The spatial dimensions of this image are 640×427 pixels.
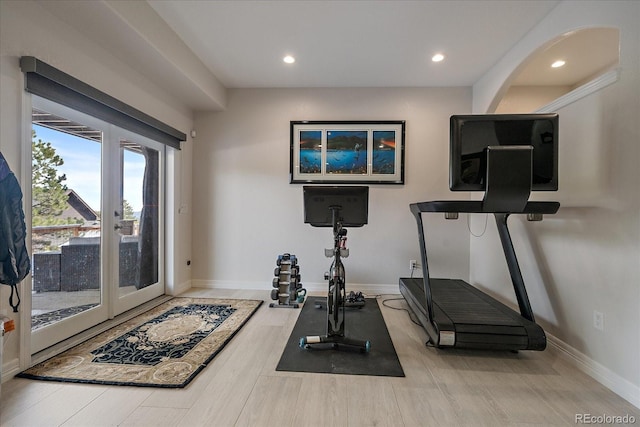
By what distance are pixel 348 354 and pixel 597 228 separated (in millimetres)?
2017

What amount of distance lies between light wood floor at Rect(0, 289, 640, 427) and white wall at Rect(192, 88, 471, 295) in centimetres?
174

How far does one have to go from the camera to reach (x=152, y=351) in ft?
6.83

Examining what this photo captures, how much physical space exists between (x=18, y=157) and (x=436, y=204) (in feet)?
9.55

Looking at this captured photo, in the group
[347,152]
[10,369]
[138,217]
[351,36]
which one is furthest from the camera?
[347,152]

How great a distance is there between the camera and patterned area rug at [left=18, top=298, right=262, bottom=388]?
177 centimetres

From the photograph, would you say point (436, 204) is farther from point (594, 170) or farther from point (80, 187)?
point (80, 187)

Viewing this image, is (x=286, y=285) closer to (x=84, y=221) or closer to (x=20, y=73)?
(x=84, y=221)

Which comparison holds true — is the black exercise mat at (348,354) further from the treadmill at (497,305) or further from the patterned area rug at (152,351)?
the patterned area rug at (152,351)

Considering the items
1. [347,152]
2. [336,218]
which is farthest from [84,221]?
[347,152]

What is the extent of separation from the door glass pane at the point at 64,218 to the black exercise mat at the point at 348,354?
6.17ft

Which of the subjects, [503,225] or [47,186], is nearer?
[47,186]

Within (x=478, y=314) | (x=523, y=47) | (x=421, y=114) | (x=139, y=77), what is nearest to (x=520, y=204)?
(x=478, y=314)

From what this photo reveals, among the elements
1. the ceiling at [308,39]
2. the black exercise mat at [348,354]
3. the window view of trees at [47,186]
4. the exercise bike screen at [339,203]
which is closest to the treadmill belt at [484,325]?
the black exercise mat at [348,354]

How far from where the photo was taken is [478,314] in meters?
2.28
